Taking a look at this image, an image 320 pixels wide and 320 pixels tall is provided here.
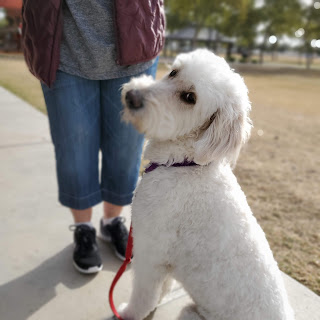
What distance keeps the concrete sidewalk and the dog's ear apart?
1089 millimetres

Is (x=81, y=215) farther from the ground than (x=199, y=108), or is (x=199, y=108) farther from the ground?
(x=199, y=108)

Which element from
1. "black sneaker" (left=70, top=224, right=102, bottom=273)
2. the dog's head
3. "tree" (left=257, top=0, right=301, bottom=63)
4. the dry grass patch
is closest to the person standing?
"black sneaker" (left=70, top=224, right=102, bottom=273)

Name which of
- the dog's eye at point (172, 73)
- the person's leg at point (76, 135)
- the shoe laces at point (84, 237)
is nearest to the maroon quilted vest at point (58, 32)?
the person's leg at point (76, 135)

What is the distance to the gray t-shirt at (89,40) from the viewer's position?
1861 mm

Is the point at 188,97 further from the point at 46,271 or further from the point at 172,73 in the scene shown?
the point at 46,271

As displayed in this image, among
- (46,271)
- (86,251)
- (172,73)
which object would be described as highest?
(172,73)

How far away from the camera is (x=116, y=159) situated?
2.33 metres

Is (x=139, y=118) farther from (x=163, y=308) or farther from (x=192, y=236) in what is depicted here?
(x=163, y=308)

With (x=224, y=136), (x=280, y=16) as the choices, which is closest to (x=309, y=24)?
(x=280, y=16)

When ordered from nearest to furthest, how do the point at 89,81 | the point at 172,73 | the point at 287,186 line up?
the point at 172,73, the point at 89,81, the point at 287,186

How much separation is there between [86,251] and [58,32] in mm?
1418

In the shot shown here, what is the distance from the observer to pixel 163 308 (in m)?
2.08

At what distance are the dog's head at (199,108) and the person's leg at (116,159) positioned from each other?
1.52 ft

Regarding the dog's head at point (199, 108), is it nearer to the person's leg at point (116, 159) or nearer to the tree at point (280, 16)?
the person's leg at point (116, 159)
